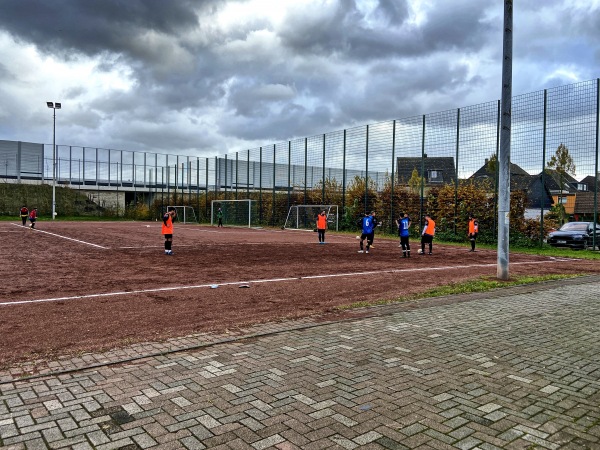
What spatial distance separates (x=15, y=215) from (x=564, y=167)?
2282 inches

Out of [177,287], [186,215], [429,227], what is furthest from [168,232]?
[186,215]

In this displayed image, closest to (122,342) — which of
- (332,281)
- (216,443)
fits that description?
(216,443)

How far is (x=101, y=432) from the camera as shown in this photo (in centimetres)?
335

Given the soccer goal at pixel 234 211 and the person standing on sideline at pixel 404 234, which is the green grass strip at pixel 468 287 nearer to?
the person standing on sideline at pixel 404 234

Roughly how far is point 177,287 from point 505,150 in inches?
316

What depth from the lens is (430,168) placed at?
2808 cm

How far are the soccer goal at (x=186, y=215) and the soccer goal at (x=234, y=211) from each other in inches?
186

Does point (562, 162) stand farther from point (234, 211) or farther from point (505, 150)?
point (234, 211)

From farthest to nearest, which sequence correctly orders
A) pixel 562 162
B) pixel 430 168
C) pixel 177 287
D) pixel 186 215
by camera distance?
pixel 186 215 < pixel 430 168 < pixel 562 162 < pixel 177 287

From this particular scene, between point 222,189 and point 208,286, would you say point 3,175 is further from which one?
point 208,286

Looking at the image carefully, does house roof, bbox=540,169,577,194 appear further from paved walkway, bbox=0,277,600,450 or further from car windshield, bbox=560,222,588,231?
paved walkway, bbox=0,277,600,450

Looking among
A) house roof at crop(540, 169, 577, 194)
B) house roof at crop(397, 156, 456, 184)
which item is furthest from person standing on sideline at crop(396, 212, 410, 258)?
house roof at crop(540, 169, 577, 194)

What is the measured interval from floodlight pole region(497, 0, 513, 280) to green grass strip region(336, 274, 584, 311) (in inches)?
20.0

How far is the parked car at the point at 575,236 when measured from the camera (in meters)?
21.5
